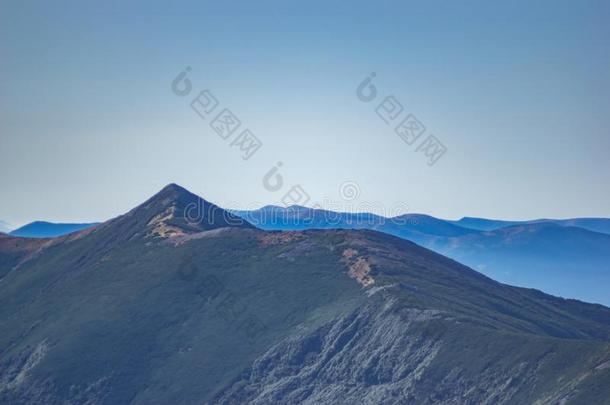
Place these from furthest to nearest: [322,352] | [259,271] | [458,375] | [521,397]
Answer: [259,271] < [322,352] < [458,375] < [521,397]

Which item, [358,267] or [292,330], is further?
[358,267]

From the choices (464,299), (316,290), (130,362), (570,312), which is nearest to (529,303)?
(570,312)

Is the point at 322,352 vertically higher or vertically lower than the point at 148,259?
lower

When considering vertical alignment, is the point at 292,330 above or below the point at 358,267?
below

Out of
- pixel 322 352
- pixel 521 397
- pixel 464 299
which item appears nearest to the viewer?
pixel 521 397

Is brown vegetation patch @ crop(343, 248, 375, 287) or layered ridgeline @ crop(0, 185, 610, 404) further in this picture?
brown vegetation patch @ crop(343, 248, 375, 287)

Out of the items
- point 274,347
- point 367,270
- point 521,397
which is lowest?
point 521,397

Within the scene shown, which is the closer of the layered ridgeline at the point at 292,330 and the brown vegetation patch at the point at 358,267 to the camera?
the layered ridgeline at the point at 292,330

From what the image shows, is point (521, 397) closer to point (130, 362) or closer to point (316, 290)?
point (316, 290)
